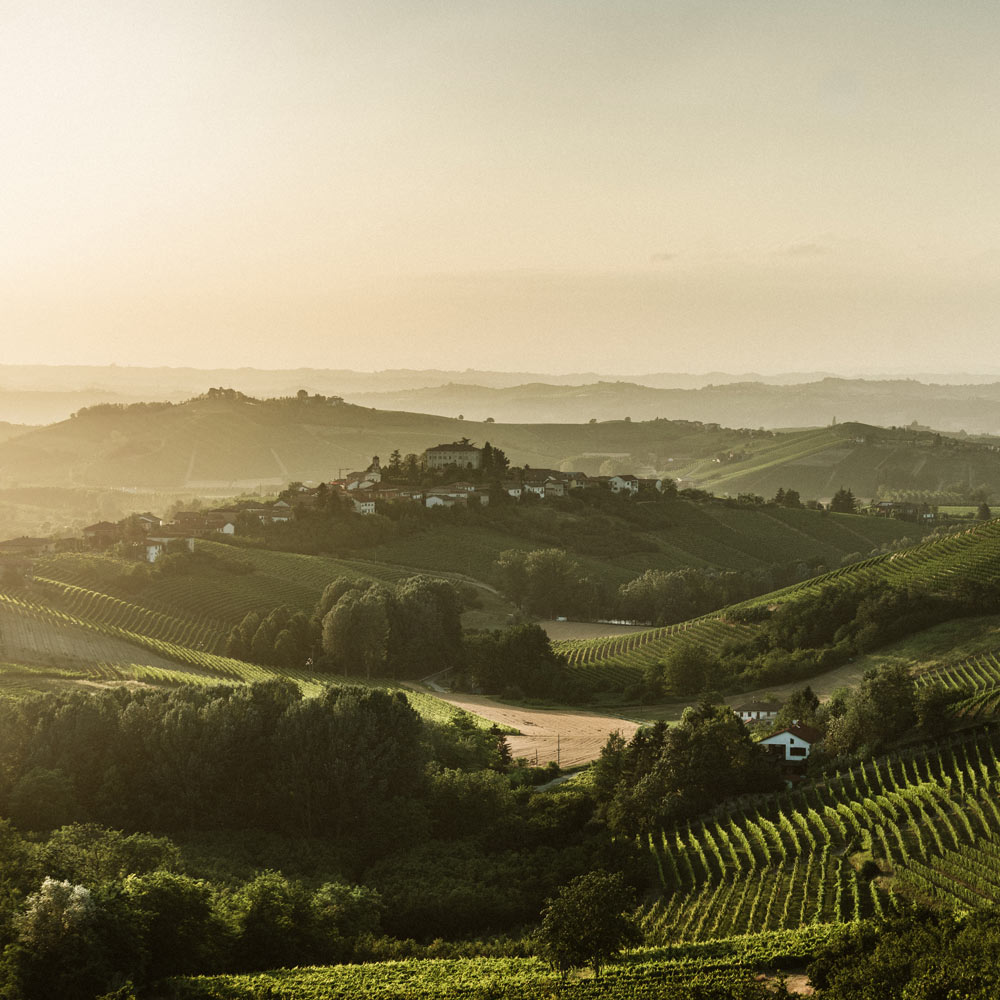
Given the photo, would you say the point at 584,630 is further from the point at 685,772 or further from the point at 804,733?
the point at 685,772

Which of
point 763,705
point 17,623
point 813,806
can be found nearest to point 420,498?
point 17,623

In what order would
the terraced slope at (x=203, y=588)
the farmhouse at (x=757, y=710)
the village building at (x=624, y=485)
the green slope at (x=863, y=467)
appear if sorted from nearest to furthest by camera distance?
the farmhouse at (x=757, y=710) < the terraced slope at (x=203, y=588) < the village building at (x=624, y=485) < the green slope at (x=863, y=467)

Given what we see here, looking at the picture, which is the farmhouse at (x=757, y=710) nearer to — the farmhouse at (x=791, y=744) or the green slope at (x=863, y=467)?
the farmhouse at (x=791, y=744)

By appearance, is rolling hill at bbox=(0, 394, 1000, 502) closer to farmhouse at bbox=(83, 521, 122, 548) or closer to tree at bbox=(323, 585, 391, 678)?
farmhouse at bbox=(83, 521, 122, 548)

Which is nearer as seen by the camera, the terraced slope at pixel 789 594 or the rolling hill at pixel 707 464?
the terraced slope at pixel 789 594

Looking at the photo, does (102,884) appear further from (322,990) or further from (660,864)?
(660,864)

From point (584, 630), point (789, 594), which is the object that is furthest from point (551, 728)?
point (789, 594)

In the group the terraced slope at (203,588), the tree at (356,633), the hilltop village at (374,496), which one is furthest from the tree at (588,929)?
the hilltop village at (374,496)
